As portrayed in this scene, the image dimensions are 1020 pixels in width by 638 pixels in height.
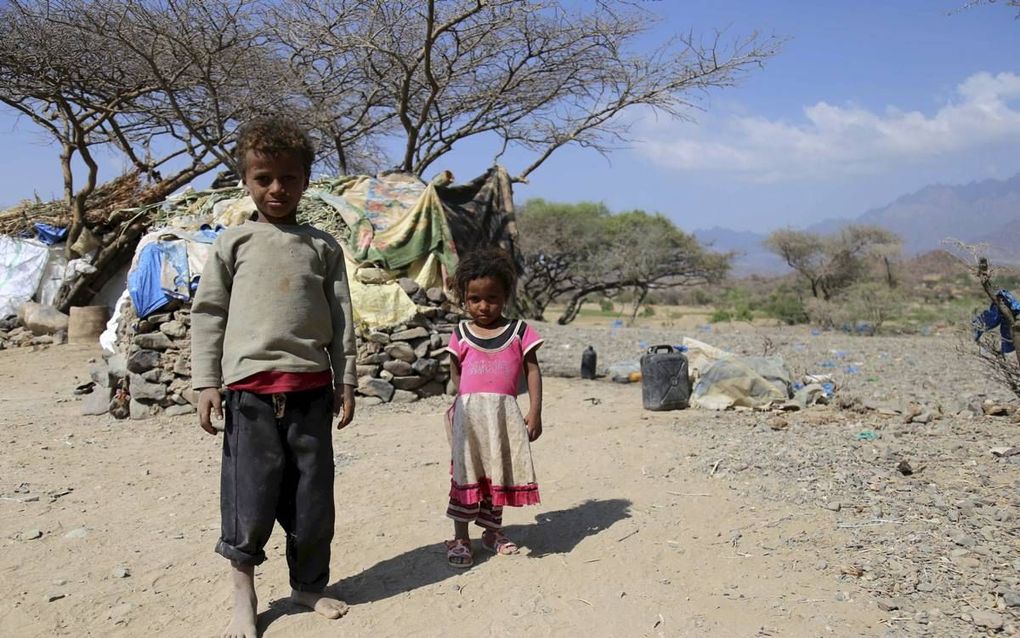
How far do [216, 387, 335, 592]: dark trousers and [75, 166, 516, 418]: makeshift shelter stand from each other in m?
4.64

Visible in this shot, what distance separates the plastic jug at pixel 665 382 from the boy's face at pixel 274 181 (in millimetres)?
4424

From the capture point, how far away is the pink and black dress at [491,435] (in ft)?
10.5

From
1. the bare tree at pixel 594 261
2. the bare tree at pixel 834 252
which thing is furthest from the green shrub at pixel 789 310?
the bare tree at pixel 594 261

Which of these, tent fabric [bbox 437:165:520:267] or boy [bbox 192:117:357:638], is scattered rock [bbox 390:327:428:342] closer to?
tent fabric [bbox 437:165:520:267]

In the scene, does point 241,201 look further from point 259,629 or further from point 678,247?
point 678,247

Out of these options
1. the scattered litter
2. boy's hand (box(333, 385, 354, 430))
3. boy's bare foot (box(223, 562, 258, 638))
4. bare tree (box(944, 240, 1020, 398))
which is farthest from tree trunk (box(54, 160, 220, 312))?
the scattered litter

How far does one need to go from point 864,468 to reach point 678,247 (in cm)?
2116

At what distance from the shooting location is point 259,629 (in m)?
2.71

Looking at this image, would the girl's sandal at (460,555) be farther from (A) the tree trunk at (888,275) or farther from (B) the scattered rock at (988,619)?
(A) the tree trunk at (888,275)

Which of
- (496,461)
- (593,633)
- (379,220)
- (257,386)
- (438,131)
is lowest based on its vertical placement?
(593,633)

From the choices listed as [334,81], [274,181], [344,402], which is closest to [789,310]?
[334,81]

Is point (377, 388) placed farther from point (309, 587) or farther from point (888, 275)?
point (888, 275)

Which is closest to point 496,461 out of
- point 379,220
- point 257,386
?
point 257,386

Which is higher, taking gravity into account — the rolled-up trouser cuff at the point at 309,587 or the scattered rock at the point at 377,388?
the scattered rock at the point at 377,388
